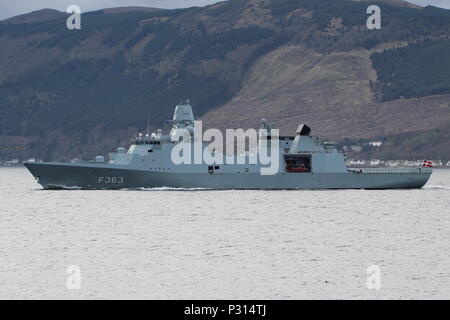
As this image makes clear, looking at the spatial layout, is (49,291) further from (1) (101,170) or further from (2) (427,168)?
(2) (427,168)

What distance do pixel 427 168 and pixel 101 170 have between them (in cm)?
3141

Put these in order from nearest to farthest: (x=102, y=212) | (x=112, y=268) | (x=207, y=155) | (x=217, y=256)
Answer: (x=112, y=268) → (x=217, y=256) → (x=102, y=212) → (x=207, y=155)

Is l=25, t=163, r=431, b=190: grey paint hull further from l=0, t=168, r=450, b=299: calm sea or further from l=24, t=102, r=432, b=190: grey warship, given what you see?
l=0, t=168, r=450, b=299: calm sea

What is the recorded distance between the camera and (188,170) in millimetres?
70562

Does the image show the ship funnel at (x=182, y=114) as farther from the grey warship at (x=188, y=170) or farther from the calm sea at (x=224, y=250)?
the calm sea at (x=224, y=250)

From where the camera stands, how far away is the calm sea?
29078mm

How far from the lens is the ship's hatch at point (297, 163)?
72938 mm

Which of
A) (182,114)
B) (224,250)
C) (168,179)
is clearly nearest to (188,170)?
(168,179)

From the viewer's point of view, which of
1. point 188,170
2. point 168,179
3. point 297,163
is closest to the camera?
point 168,179

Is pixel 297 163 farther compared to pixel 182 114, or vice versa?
pixel 182 114

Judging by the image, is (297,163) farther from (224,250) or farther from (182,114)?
(224,250)

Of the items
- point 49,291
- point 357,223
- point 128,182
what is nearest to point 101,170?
point 128,182

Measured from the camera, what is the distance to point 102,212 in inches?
2202

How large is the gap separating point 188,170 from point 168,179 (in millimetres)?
1834
